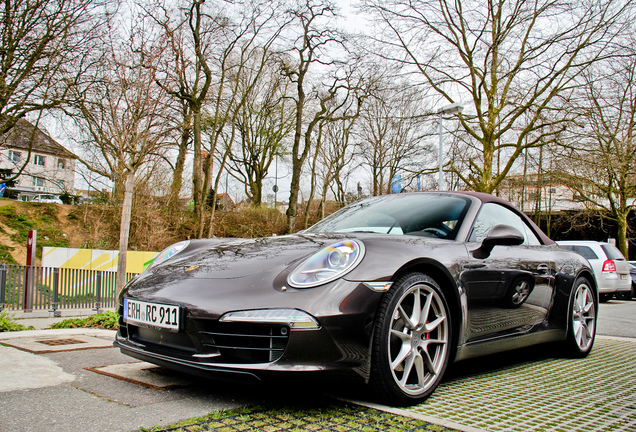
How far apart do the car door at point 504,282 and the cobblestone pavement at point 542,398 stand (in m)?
0.32

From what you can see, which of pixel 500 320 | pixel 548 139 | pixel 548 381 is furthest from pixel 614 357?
pixel 548 139

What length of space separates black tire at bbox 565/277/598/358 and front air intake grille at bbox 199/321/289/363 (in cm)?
295

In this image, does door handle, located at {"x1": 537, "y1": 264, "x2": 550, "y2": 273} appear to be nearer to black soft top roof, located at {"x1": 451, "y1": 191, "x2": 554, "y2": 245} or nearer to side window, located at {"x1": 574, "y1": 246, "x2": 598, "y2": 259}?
black soft top roof, located at {"x1": 451, "y1": 191, "x2": 554, "y2": 245}

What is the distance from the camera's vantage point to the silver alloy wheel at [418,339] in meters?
2.64

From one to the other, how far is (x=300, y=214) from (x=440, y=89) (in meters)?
18.2

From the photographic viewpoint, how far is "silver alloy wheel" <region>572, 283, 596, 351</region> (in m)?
4.30

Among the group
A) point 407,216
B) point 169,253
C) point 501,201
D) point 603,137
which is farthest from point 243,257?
point 603,137

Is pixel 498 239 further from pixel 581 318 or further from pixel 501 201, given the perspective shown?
pixel 581 318

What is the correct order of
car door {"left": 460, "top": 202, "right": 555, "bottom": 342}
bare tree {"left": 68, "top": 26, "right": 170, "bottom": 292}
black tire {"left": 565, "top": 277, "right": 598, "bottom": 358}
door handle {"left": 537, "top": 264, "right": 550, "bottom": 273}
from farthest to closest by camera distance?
1. bare tree {"left": 68, "top": 26, "right": 170, "bottom": 292}
2. black tire {"left": 565, "top": 277, "right": 598, "bottom": 358}
3. door handle {"left": 537, "top": 264, "right": 550, "bottom": 273}
4. car door {"left": 460, "top": 202, "right": 555, "bottom": 342}

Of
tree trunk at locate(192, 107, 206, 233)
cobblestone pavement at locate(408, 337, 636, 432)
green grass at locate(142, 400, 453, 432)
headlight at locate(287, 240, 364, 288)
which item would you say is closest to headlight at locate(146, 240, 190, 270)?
headlight at locate(287, 240, 364, 288)

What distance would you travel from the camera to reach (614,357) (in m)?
4.48

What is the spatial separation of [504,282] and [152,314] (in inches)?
88.5

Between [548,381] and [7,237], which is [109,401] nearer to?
[548,381]

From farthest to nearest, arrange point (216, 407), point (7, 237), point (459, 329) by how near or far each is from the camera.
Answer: point (7, 237) < point (459, 329) < point (216, 407)
